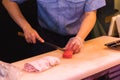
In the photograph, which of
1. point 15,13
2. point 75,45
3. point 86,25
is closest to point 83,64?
point 75,45

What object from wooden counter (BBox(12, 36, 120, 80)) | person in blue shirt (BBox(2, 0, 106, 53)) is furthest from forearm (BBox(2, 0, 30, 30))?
wooden counter (BBox(12, 36, 120, 80))

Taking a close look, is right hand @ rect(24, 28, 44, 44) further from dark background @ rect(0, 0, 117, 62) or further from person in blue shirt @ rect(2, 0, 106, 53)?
Answer: dark background @ rect(0, 0, 117, 62)

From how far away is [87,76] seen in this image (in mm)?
871

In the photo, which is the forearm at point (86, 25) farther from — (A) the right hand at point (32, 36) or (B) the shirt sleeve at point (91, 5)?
(A) the right hand at point (32, 36)

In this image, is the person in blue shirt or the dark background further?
the dark background

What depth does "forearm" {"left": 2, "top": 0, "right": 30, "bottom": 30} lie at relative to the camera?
3.80ft

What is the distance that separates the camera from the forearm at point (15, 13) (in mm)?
1157

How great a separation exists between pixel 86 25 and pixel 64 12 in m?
0.12

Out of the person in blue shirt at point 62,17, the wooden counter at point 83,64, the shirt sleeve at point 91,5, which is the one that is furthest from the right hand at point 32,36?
the shirt sleeve at point 91,5

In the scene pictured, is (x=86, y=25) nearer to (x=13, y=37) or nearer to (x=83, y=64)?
(x=83, y=64)

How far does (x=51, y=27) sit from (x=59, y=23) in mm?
67

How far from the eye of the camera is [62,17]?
3.89ft

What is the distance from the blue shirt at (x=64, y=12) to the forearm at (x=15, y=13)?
37 millimetres

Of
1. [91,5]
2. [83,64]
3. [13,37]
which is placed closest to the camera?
[83,64]
